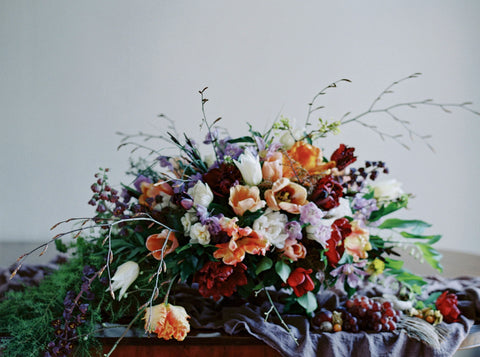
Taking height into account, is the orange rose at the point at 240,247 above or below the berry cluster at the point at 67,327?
above

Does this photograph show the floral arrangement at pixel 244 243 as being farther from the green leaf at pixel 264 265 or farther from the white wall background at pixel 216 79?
the white wall background at pixel 216 79

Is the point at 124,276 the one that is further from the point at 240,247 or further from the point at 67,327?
the point at 240,247

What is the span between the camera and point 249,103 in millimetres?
2580

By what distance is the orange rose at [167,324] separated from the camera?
0.96m

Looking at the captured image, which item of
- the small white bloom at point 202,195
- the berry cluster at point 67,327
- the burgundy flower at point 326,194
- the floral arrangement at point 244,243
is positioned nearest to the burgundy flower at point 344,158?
the floral arrangement at point 244,243

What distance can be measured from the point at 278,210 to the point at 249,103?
5.12ft

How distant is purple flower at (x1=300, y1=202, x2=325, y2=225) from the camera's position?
106 centimetres

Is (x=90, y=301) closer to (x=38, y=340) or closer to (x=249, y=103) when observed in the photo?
(x=38, y=340)

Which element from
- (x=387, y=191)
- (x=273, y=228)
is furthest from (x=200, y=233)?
(x=387, y=191)

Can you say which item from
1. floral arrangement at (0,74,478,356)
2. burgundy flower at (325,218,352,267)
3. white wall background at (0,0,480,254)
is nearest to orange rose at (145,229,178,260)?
floral arrangement at (0,74,478,356)

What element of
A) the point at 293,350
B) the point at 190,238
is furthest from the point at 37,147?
the point at 293,350

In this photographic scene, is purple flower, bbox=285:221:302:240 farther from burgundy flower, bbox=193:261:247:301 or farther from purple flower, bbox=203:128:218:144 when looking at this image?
purple flower, bbox=203:128:218:144

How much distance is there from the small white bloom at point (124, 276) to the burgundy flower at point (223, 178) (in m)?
0.23

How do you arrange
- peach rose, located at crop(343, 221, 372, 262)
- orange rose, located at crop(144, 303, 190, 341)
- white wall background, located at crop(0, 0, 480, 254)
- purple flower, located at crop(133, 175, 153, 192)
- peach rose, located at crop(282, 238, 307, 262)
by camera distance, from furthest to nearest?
white wall background, located at crop(0, 0, 480, 254) → purple flower, located at crop(133, 175, 153, 192) → peach rose, located at crop(343, 221, 372, 262) → peach rose, located at crop(282, 238, 307, 262) → orange rose, located at crop(144, 303, 190, 341)
